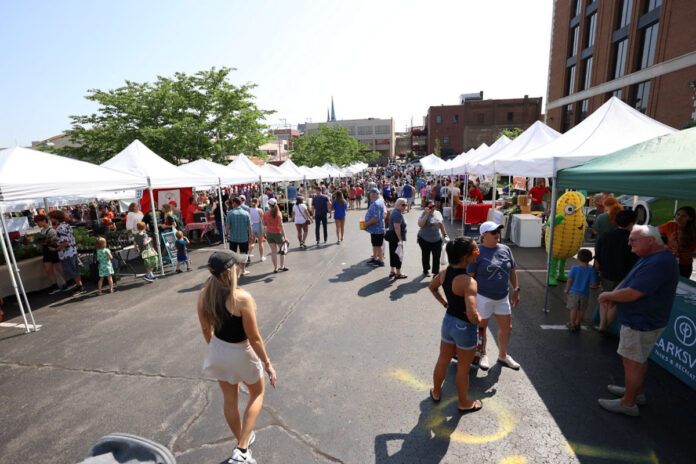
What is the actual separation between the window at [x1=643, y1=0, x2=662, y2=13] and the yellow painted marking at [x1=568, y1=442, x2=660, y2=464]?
99.4 feet

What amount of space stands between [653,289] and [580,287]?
6.81 ft

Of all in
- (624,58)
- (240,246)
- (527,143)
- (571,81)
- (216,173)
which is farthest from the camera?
(571,81)

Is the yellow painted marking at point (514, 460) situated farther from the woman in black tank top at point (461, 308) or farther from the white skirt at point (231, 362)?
the white skirt at point (231, 362)

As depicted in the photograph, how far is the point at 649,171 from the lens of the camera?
381 cm

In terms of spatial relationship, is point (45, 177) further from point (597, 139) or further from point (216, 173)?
point (597, 139)

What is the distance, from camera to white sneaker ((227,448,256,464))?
276cm

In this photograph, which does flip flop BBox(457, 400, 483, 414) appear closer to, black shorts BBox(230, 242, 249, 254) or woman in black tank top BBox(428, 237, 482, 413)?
woman in black tank top BBox(428, 237, 482, 413)

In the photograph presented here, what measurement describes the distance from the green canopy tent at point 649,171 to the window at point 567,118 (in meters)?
33.7

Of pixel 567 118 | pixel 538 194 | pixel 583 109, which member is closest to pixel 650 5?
pixel 583 109

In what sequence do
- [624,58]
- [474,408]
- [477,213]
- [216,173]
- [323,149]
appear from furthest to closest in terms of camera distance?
1. [323,149]
2. [624,58]
3. [477,213]
4. [216,173]
5. [474,408]

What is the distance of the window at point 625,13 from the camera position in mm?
24980

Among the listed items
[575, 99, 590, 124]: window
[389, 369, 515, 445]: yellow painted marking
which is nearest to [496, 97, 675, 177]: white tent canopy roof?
[389, 369, 515, 445]: yellow painted marking

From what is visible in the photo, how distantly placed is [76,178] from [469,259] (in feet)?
24.8

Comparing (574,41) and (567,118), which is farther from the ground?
(574,41)
